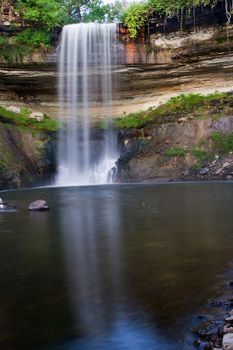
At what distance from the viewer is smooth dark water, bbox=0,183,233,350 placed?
14.6 ft

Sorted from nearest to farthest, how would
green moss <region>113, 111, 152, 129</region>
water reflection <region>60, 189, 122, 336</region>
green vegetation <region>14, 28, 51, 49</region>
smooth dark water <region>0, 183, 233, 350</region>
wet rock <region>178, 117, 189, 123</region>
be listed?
smooth dark water <region>0, 183, 233, 350</region> → water reflection <region>60, 189, 122, 336</region> → wet rock <region>178, 117, 189, 123</region> → green vegetation <region>14, 28, 51, 49</region> → green moss <region>113, 111, 152, 129</region>

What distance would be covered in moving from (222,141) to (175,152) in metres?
2.44

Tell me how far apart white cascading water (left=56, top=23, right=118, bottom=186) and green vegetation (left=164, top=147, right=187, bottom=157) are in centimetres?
320

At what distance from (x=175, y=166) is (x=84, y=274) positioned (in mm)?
18346

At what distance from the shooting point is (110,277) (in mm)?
6199

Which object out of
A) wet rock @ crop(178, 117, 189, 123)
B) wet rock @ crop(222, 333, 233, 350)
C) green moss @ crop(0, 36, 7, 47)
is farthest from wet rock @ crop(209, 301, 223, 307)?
green moss @ crop(0, 36, 7, 47)

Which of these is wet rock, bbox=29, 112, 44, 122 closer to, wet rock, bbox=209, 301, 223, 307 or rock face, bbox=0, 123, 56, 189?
rock face, bbox=0, 123, 56, 189

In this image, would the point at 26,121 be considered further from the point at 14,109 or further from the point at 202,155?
the point at 202,155

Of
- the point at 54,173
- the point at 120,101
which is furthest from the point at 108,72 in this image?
the point at 54,173

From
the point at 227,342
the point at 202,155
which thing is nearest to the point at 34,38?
the point at 202,155

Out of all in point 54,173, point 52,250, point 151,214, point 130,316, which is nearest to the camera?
point 130,316

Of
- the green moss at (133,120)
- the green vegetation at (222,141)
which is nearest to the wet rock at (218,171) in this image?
the green vegetation at (222,141)

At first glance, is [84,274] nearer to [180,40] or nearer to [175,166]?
[175,166]

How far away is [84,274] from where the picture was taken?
6.43 meters
